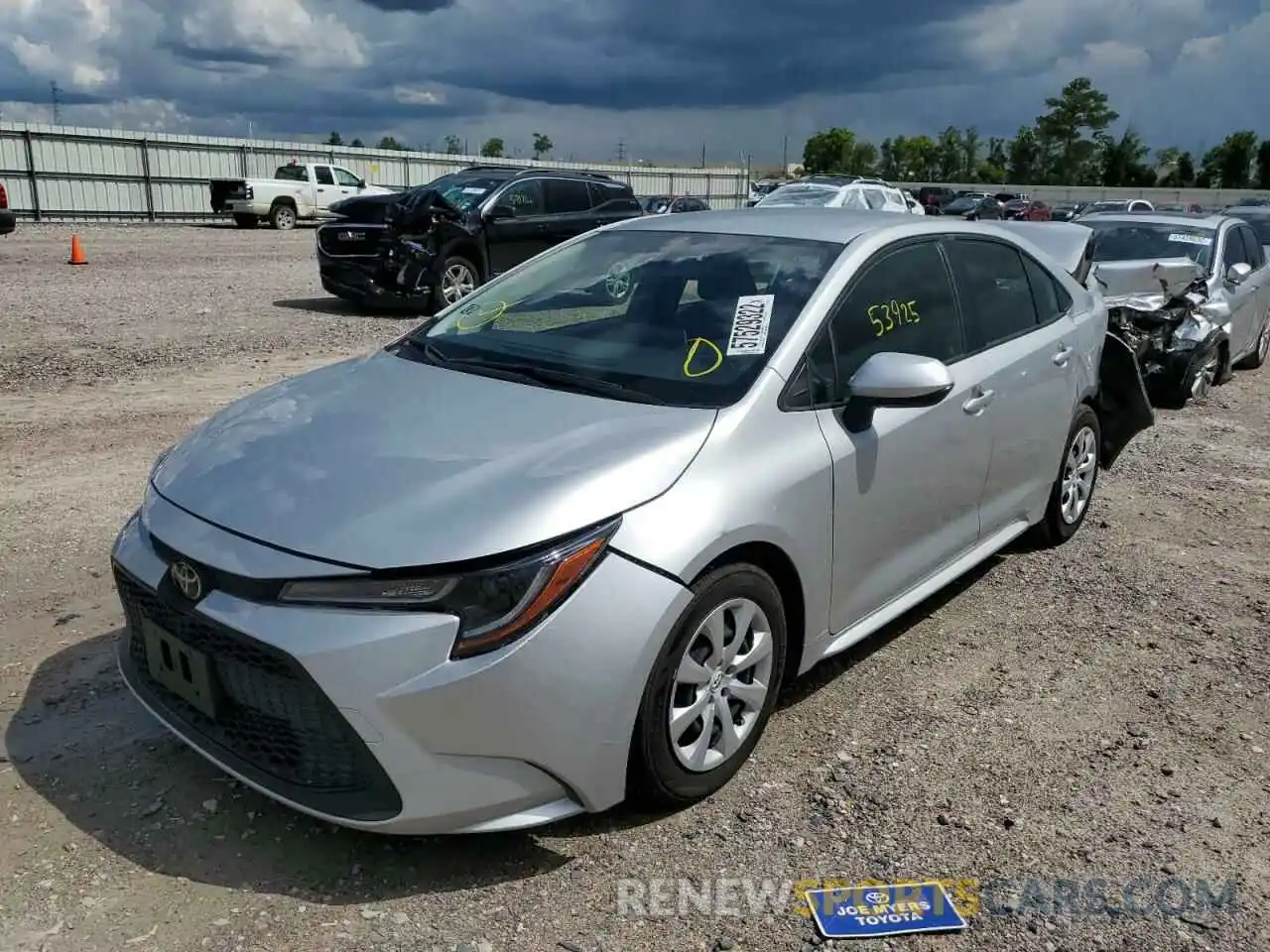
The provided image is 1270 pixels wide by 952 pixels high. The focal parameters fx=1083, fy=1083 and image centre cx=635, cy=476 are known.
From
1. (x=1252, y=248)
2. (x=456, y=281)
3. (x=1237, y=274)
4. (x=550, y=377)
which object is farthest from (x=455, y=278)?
(x=550, y=377)

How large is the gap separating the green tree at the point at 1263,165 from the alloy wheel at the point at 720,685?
8188cm

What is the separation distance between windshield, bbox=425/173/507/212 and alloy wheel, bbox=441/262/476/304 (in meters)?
0.74

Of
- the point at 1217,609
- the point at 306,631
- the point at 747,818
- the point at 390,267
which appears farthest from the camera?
the point at 390,267

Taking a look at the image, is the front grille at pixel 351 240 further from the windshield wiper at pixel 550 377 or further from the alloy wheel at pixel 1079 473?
the windshield wiper at pixel 550 377

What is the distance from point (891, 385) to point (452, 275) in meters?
10.6

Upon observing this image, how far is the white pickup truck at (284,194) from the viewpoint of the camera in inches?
1156

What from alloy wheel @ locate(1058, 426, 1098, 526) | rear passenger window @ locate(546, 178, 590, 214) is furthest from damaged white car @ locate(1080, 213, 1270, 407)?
rear passenger window @ locate(546, 178, 590, 214)

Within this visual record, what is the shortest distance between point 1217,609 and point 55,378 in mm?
8284

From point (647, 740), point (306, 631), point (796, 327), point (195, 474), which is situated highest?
point (796, 327)

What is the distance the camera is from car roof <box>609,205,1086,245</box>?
160 inches

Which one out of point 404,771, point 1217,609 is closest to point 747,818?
point 404,771

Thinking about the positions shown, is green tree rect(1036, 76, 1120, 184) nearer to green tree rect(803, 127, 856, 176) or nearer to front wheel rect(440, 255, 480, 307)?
green tree rect(803, 127, 856, 176)

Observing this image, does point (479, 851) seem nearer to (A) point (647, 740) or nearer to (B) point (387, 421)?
(A) point (647, 740)

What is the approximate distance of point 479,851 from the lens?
2.94 m
